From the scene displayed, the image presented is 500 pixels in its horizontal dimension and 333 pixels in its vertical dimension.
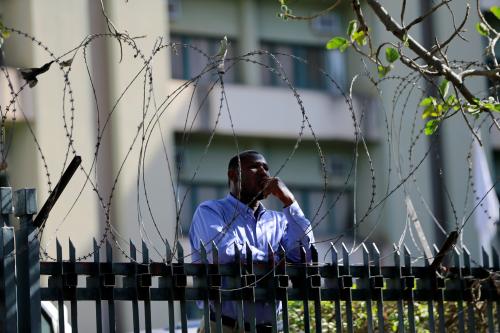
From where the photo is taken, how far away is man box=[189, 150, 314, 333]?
7445mm

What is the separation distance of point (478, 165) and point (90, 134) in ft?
21.7

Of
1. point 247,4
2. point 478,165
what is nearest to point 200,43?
point 247,4

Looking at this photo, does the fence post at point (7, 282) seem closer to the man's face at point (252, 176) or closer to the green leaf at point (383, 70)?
the man's face at point (252, 176)

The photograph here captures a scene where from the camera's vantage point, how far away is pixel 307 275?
286 inches

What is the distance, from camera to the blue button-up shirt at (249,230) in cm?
740

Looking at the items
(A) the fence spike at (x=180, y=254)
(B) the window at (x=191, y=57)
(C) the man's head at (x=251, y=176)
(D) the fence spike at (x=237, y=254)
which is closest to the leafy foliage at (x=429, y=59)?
(C) the man's head at (x=251, y=176)

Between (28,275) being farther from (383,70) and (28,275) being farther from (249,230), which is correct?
(383,70)

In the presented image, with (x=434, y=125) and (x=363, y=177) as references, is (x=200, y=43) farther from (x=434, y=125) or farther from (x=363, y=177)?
(x=434, y=125)

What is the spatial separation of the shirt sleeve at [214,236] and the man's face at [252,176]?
0.33m

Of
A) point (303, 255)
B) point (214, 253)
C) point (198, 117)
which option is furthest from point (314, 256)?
point (198, 117)

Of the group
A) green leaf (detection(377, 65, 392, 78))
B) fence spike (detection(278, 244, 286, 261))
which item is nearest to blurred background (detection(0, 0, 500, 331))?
green leaf (detection(377, 65, 392, 78))

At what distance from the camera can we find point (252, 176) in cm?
809

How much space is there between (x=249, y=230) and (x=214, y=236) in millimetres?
512

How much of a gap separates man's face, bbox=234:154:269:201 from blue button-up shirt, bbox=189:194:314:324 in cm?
9
